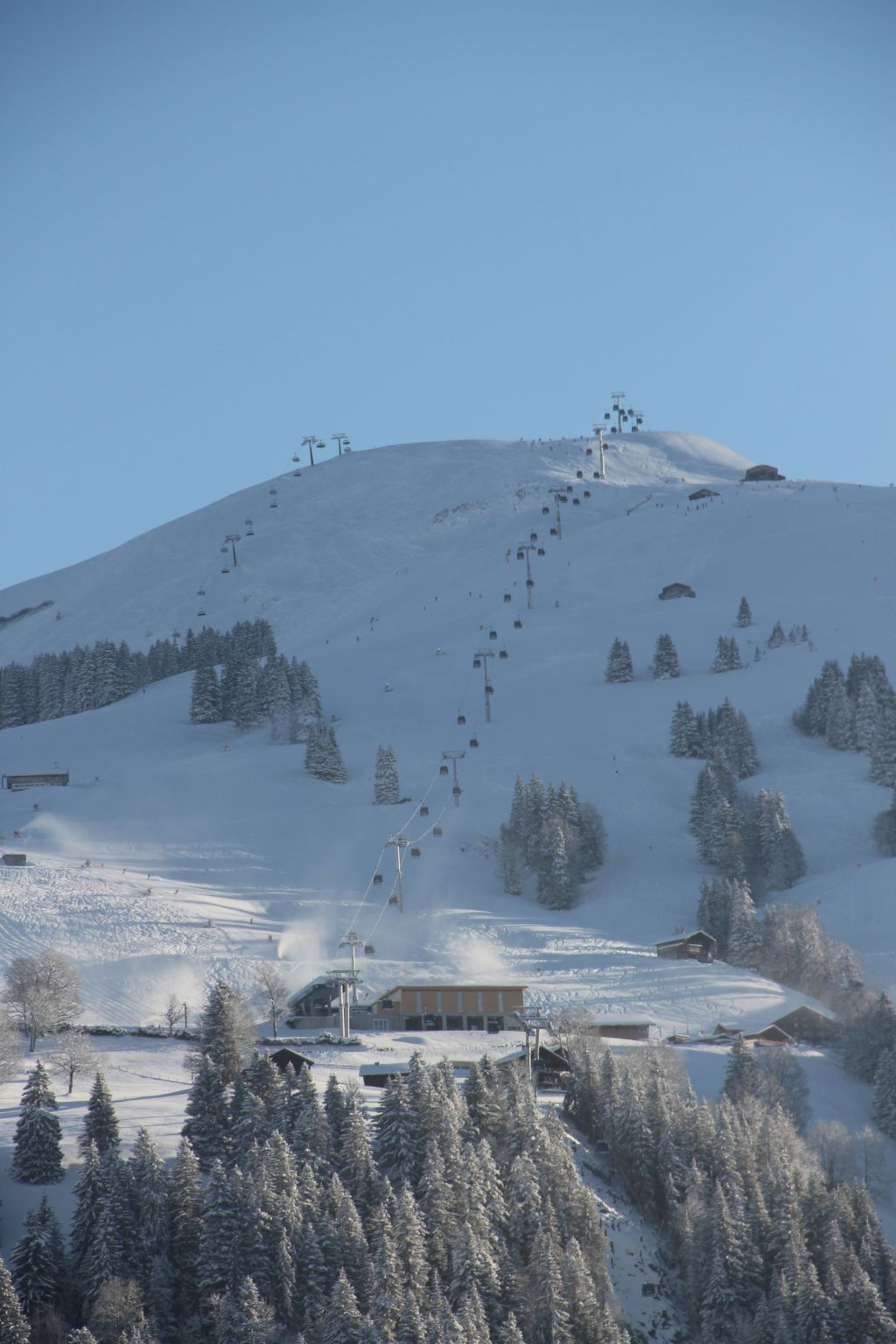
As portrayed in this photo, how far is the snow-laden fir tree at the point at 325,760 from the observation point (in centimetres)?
9575

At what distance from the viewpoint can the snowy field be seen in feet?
224

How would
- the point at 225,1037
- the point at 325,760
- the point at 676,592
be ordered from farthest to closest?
the point at 676,592, the point at 325,760, the point at 225,1037

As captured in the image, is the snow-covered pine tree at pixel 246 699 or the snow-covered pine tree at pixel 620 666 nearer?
the snow-covered pine tree at pixel 246 699

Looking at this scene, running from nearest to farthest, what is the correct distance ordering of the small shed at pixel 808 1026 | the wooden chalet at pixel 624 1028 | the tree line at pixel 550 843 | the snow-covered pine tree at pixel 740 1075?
the snow-covered pine tree at pixel 740 1075
the wooden chalet at pixel 624 1028
the small shed at pixel 808 1026
the tree line at pixel 550 843

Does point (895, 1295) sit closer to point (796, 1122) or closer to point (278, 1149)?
point (796, 1122)

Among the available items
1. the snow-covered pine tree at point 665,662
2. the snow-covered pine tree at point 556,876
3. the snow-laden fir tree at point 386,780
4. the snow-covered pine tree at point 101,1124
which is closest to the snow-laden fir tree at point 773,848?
the snow-covered pine tree at point 556,876

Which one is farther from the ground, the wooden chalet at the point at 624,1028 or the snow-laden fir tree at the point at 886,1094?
the wooden chalet at the point at 624,1028

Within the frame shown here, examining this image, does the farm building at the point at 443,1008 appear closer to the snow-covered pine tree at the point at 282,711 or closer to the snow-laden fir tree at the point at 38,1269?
the snow-laden fir tree at the point at 38,1269

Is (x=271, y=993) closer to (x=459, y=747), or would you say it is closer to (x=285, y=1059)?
(x=285, y=1059)

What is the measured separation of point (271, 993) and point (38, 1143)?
23850mm

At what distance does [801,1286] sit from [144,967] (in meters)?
32.9

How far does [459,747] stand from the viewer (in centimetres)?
10244

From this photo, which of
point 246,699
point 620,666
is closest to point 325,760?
point 246,699

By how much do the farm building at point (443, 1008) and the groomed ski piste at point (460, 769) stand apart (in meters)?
1.56
